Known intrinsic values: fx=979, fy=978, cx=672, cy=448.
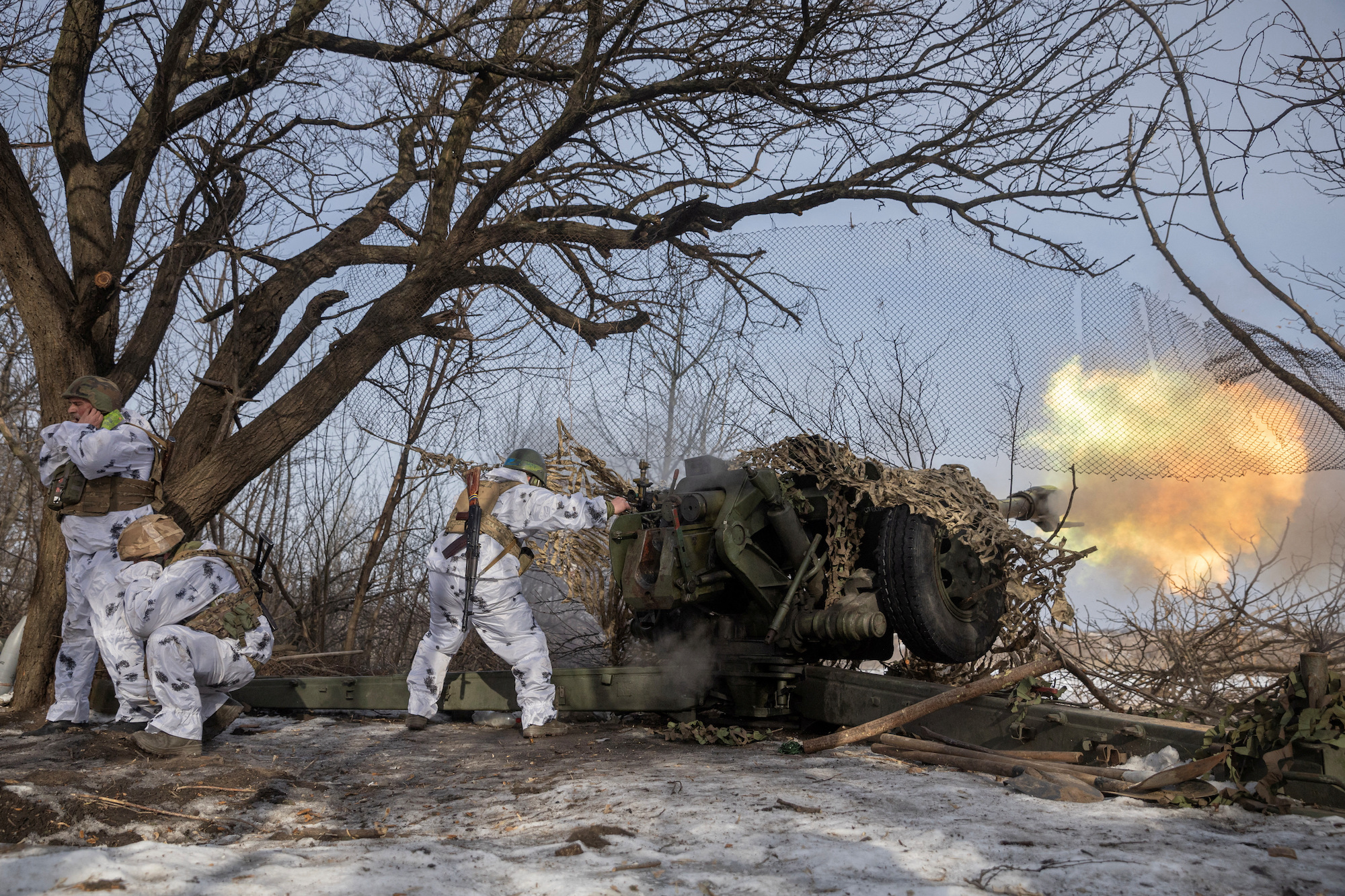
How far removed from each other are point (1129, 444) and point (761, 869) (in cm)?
550

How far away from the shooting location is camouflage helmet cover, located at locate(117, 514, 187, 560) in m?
5.55

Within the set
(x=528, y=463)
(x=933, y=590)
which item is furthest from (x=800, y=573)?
(x=528, y=463)

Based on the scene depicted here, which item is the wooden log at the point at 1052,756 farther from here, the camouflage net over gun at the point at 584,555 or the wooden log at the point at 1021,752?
the camouflage net over gun at the point at 584,555

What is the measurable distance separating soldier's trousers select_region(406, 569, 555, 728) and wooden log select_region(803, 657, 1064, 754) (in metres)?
1.91

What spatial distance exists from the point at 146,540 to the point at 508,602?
2.22 meters

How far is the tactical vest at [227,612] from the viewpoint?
542cm

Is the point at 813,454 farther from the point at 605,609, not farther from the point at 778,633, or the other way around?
the point at 605,609

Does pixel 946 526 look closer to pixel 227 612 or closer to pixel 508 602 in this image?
pixel 508 602

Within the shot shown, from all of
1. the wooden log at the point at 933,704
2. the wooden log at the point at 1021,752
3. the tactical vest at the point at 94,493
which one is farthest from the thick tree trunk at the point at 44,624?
the wooden log at the point at 1021,752

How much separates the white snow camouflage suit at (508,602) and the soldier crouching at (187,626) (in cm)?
124

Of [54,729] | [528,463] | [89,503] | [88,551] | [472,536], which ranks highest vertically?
[528,463]

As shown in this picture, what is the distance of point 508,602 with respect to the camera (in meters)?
6.61

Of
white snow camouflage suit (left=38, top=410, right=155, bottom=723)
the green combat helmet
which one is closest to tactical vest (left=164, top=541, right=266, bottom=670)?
white snow camouflage suit (left=38, top=410, right=155, bottom=723)

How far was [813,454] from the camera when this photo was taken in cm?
642
